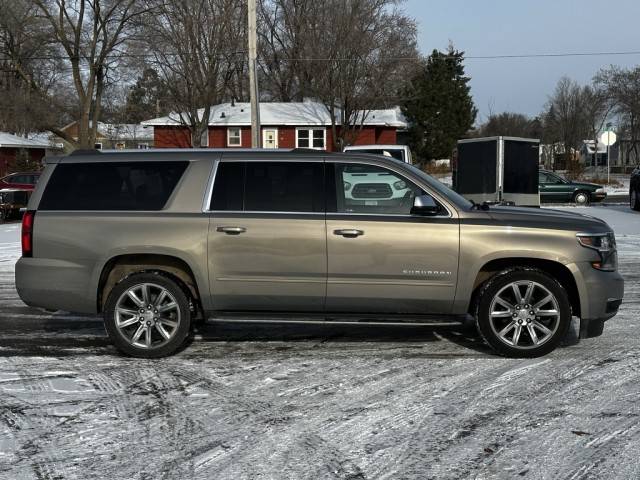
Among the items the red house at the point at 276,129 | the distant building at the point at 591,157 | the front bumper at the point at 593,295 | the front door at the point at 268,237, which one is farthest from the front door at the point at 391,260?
the distant building at the point at 591,157

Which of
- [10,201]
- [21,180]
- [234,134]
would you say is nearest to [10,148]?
[234,134]

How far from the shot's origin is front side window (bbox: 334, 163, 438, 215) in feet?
18.8

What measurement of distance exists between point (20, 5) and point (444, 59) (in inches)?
1273

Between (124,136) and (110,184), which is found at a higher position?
(124,136)

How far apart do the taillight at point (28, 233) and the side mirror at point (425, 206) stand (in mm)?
3454

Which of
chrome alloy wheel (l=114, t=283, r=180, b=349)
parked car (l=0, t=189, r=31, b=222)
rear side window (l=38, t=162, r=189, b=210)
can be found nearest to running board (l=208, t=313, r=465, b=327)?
chrome alloy wheel (l=114, t=283, r=180, b=349)

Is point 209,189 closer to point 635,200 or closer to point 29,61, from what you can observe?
point 635,200

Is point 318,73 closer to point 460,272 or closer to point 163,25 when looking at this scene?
point 163,25

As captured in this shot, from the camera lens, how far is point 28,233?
19.2ft

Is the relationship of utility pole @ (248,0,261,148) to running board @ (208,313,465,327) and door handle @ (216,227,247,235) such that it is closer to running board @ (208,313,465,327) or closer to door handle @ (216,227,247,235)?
door handle @ (216,227,247,235)

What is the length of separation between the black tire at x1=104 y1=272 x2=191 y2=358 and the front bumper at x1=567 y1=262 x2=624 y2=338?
3450 millimetres

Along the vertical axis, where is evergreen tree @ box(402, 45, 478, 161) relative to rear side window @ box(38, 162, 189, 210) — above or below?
above

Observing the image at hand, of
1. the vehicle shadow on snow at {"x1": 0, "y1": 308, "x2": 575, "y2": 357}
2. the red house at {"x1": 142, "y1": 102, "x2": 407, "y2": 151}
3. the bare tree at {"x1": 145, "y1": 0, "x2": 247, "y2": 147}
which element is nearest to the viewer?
the vehicle shadow on snow at {"x1": 0, "y1": 308, "x2": 575, "y2": 357}

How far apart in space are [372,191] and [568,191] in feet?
74.3
